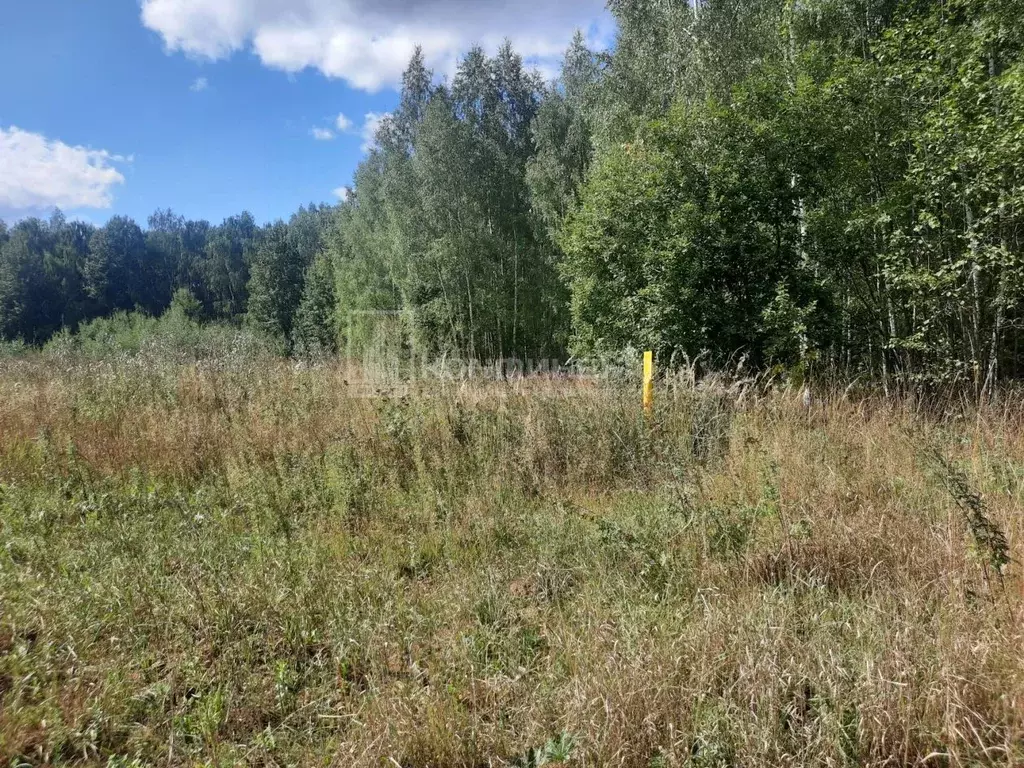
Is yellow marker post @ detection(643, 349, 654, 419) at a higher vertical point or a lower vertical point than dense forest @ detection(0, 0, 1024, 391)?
lower

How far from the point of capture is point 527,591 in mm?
2904

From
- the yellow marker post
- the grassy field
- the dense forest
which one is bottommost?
the grassy field

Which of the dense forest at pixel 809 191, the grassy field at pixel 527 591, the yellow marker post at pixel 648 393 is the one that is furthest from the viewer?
the dense forest at pixel 809 191

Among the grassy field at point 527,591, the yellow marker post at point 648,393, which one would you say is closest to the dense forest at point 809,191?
the yellow marker post at point 648,393

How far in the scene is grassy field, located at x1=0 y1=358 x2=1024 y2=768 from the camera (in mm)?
1799

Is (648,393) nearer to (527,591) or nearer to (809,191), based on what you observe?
(527,591)

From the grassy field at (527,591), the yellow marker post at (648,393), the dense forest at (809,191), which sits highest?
the dense forest at (809,191)

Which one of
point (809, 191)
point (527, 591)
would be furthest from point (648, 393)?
point (809, 191)

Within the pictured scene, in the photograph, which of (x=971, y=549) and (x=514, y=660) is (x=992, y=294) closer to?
(x=971, y=549)

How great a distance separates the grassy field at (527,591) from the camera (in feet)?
5.90

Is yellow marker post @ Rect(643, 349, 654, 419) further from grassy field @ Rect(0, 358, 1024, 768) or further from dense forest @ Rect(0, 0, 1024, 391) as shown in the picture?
dense forest @ Rect(0, 0, 1024, 391)

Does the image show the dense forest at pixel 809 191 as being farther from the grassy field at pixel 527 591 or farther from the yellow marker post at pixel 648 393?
the grassy field at pixel 527 591

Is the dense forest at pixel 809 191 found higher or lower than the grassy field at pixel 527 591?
higher

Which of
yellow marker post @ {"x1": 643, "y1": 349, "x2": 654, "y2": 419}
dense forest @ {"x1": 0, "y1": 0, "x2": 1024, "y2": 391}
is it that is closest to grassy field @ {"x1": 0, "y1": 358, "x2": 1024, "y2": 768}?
yellow marker post @ {"x1": 643, "y1": 349, "x2": 654, "y2": 419}
